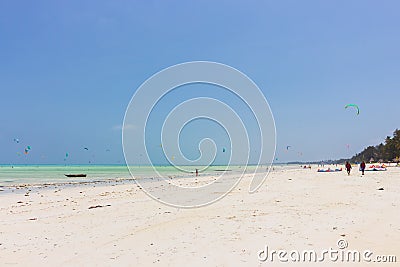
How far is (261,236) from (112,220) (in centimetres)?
508

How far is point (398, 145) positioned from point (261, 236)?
91.2m

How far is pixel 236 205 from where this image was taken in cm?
1280

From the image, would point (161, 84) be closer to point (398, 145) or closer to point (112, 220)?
point (112, 220)

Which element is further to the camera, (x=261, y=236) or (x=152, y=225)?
(x=152, y=225)

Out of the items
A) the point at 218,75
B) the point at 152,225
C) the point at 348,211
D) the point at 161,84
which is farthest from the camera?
the point at 218,75

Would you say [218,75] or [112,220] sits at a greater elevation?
[218,75]

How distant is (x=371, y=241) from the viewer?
6746mm

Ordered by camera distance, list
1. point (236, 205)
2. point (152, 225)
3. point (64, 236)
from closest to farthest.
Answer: point (64, 236) → point (152, 225) → point (236, 205)

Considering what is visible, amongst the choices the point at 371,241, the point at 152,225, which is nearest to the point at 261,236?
the point at 371,241

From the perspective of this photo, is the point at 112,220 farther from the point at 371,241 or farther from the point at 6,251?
the point at 371,241

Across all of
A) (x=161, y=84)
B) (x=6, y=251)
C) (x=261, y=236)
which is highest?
(x=161, y=84)

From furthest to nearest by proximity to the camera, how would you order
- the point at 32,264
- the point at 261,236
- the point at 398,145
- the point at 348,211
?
the point at 398,145 → the point at 348,211 → the point at 261,236 → the point at 32,264

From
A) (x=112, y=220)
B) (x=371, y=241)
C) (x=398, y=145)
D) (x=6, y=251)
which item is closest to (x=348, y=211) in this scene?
(x=371, y=241)

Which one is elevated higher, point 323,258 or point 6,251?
point 323,258
